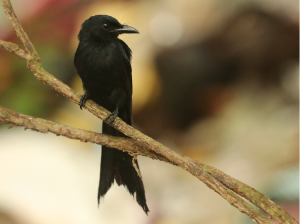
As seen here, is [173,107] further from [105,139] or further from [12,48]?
Answer: [12,48]

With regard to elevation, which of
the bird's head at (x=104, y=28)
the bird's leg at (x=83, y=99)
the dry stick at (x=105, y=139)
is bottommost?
the dry stick at (x=105, y=139)

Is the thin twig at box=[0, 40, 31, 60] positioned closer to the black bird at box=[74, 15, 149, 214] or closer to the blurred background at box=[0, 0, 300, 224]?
the black bird at box=[74, 15, 149, 214]

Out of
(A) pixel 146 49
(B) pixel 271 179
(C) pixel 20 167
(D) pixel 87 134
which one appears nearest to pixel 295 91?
(B) pixel 271 179

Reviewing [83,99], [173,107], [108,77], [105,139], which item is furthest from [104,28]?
[173,107]

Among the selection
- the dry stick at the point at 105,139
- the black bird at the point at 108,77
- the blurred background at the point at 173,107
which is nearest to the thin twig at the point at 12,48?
the dry stick at the point at 105,139

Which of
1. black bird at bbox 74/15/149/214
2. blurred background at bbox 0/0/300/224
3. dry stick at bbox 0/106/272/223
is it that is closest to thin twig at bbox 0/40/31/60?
dry stick at bbox 0/106/272/223

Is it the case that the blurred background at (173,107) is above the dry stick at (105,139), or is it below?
above

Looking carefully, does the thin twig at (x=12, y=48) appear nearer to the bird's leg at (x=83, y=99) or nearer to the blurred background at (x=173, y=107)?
the bird's leg at (x=83, y=99)

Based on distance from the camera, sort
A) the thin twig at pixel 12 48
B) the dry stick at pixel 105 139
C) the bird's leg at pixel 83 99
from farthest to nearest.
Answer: the bird's leg at pixel 83 99 < the thin twig at pixel 12 48 < the dry stick at pixel 105 139

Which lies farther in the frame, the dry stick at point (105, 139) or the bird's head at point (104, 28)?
the bird's head at point (104, 28)
